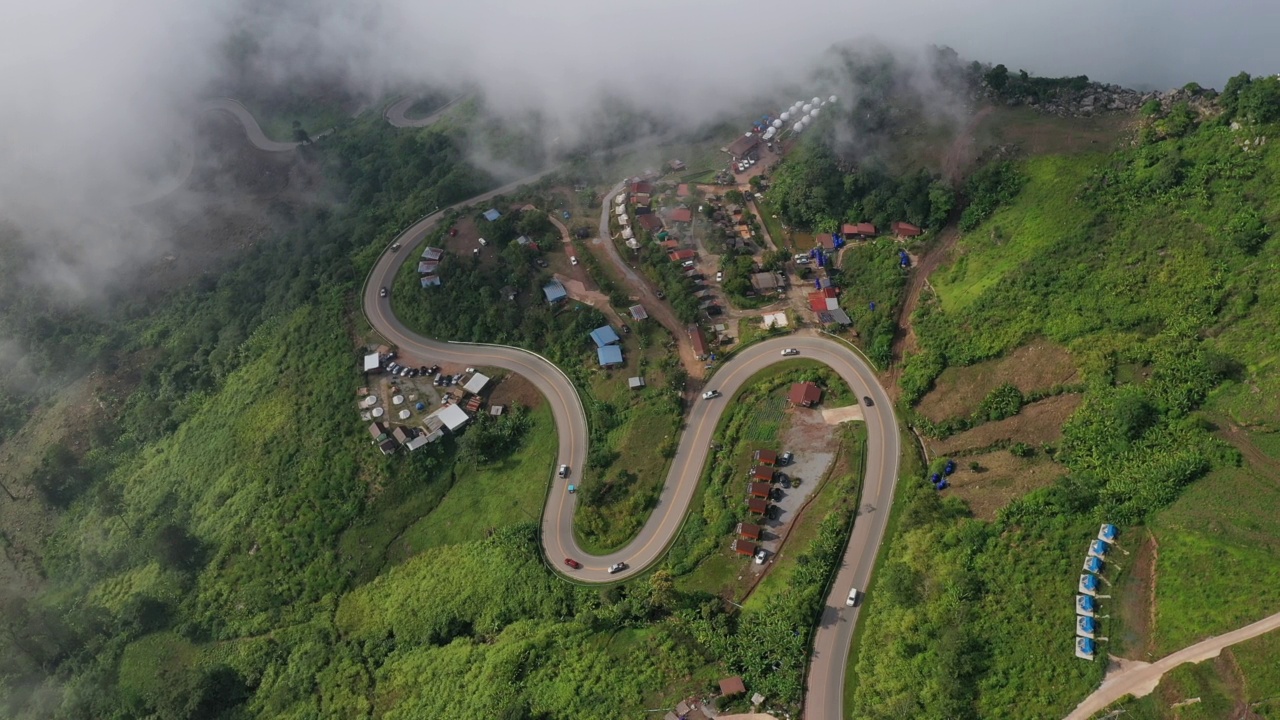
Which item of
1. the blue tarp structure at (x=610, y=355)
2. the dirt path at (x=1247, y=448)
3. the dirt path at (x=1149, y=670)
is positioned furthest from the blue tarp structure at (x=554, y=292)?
the dirt path at (x=1247, y=448)

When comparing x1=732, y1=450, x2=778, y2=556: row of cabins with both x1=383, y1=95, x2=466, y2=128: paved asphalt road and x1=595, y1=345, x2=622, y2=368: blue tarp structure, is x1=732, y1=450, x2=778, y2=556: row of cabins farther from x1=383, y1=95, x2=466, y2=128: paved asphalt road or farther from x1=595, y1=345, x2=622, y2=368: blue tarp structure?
x1=383, y1=95, x2=466, y2=128: paved asphalt road

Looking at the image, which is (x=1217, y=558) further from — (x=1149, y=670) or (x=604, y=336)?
(x=604, y=336)

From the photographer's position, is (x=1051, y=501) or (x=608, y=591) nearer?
(x=1051, y=501)

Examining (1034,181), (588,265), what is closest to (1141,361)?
(1034,181)

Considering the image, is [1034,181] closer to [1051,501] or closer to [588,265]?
[1051,501]

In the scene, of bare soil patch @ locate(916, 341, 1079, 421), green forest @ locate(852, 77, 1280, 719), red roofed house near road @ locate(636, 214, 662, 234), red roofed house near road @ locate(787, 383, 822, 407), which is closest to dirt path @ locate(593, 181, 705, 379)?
red roofed house near road @ locate(636, 214, 662, 234)

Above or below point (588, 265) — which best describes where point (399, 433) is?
below
